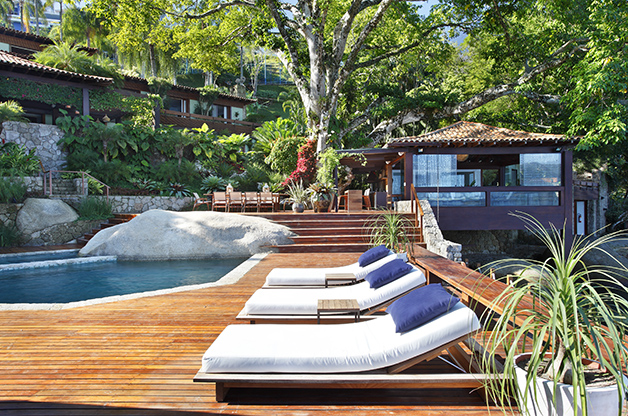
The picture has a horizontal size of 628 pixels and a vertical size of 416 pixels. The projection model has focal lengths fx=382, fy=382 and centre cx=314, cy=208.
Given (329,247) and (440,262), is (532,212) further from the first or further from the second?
(440,262)

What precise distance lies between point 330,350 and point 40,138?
19.0 meters

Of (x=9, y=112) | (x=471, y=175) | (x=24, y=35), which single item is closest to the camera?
(x=9, y=112)

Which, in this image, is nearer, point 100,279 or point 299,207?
point 100,279

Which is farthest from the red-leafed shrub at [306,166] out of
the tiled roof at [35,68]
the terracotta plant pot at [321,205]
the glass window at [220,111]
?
the glass window at [220,111]

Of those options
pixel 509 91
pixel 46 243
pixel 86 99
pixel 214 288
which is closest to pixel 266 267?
pixel 214 288

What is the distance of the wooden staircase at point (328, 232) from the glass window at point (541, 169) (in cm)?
513

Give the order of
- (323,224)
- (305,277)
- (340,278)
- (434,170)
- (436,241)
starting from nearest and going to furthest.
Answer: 1. (340,278)
2. (305,277)
3. (436,241)
4. (323,224)
5. (434,170)

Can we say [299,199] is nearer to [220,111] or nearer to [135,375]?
[135,375]

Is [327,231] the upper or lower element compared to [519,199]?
lower

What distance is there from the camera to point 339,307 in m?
3.48

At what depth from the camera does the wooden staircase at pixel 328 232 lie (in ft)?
34.5

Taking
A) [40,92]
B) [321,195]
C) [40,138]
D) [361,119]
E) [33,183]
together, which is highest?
[40,92]

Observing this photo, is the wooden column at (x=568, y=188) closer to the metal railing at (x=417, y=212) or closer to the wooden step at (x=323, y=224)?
the metal railing at (x=417, y=212)

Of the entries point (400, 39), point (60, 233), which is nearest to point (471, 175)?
point (400, 39)
